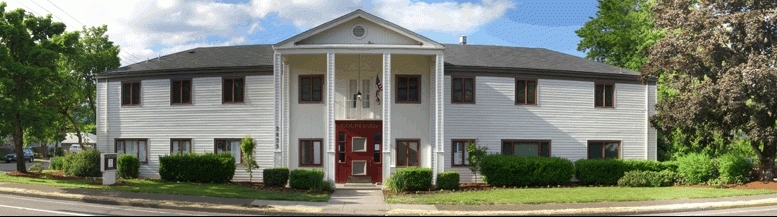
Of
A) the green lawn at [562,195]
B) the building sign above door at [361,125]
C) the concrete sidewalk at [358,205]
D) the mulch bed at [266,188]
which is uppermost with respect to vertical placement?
the building sign above door at [361,125]

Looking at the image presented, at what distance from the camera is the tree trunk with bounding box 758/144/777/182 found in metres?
27.4

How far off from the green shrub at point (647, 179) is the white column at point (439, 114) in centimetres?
744

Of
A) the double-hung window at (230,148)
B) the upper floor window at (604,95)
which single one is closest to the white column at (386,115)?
the double-hung window at (230,148)

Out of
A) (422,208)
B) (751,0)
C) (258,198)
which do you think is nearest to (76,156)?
(258,198)

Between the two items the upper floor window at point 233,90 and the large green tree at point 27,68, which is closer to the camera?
the large green tree at point 27,68

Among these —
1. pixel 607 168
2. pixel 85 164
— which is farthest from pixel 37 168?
pixel 607 168

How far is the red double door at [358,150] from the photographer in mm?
27469

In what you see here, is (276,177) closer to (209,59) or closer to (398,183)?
(398,183)

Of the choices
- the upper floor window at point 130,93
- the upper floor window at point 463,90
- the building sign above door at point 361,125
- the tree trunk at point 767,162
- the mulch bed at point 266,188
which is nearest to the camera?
the mulch bed at point 266,188

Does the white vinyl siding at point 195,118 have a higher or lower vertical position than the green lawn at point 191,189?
higher

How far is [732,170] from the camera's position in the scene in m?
26.7

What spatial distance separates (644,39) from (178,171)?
28073 mm

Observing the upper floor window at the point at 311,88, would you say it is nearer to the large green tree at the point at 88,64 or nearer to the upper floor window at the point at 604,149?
the upper floor window at the point at 604,149

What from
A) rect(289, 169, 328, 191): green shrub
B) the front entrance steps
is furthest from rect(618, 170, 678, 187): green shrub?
rect(289, 169, 328, 191): green shrub
